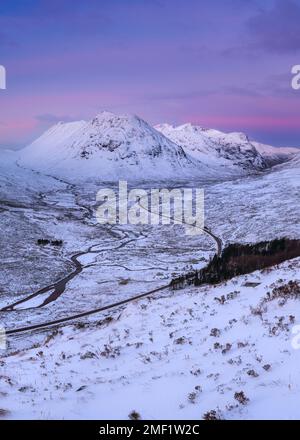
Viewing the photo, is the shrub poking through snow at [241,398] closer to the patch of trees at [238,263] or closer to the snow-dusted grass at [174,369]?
the snow-dusted grass at [174,369]

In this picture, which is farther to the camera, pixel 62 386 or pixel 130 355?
pixel 130 355

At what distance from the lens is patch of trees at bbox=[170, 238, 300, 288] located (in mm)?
49219

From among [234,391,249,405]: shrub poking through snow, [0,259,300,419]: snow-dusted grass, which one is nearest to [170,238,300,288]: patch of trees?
[0,259,300,419]: snow-dusted grass

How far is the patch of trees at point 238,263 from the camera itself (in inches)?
1938

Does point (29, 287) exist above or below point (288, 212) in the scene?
below

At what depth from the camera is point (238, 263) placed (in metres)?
60.3

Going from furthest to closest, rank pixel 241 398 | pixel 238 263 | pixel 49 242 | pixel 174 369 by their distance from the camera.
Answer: pixel 49 242 → pixel 238 263 → pixel 174 369 → pixel 241 398

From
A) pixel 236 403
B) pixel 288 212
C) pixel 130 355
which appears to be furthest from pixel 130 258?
pixel 236 403

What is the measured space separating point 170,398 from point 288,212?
119 meters

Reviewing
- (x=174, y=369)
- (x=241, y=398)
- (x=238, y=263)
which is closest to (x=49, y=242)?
(x=238, y=263)

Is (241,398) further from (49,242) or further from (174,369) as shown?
(49,242)

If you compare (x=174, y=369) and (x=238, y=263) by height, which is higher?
(x=174, y=369)
